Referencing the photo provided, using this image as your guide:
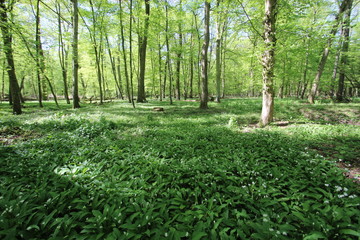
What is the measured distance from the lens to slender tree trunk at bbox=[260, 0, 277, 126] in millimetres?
6331

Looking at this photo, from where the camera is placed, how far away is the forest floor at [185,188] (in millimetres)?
2025

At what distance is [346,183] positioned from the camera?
9.29 ft

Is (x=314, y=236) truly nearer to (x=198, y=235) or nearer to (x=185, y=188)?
(x=198, y=235)

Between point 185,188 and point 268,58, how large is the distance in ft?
21.8

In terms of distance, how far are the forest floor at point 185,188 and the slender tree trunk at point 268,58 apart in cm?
173

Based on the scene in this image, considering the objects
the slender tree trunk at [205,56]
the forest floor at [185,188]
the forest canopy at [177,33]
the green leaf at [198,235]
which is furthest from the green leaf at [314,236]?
the slender tree trunk at [205,56]

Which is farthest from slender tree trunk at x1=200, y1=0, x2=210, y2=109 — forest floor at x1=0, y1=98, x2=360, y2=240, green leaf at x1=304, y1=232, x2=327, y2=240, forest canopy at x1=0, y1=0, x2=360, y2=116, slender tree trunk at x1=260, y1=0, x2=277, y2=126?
green leaf at x1=304, y1=232, x2=327, y2=240

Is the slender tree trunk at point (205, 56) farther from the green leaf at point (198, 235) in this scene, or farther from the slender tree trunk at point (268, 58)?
the green leaf at point (198, 235)

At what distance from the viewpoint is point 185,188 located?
9.97ft

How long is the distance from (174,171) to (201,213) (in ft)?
4.28

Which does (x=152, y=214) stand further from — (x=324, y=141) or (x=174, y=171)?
(x=324, y=141)

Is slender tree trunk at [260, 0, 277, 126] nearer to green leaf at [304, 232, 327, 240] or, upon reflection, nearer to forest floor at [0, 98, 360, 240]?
forest floor at [0, 98, 360, 240]

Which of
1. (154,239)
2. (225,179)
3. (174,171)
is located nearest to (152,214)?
(154,239)

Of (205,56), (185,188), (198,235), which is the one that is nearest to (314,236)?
(198,235)
